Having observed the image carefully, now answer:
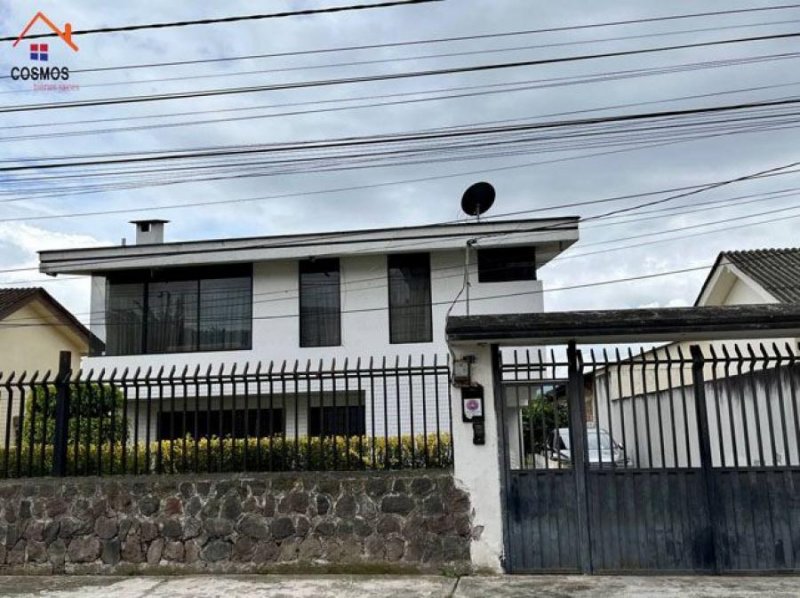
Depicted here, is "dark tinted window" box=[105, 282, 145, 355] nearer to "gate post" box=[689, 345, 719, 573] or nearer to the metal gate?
the metal gate

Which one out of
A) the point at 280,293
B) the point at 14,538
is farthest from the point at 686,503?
the point at 280,293

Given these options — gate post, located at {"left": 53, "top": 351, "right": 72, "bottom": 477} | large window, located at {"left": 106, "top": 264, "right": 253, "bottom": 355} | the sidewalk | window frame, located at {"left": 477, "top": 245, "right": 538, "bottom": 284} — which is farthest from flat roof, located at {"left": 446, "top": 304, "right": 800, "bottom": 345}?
large window, located at {"left": 106, "top": 264, "right": 253, "bottom": 355}

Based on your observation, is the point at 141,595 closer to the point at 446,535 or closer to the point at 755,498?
the point at 446,535

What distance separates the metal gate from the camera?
267 inches

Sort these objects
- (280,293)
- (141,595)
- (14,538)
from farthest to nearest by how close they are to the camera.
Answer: (280,293), (14,538), (141,595)

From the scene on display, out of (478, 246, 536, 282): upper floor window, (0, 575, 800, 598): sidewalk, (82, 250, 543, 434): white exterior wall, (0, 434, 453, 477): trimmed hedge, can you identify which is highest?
(478, 246, 536, 282): upper floor window

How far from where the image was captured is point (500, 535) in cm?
696

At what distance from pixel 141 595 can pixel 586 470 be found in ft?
14.4

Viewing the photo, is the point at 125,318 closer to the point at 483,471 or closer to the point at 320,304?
the point at 320,304

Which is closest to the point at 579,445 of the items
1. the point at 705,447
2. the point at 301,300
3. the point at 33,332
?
the point at 705,447

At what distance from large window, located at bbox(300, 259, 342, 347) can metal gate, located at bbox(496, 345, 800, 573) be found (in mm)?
9337

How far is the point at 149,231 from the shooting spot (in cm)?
1803

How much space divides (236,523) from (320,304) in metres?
9.54

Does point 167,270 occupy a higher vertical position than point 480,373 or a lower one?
higher
